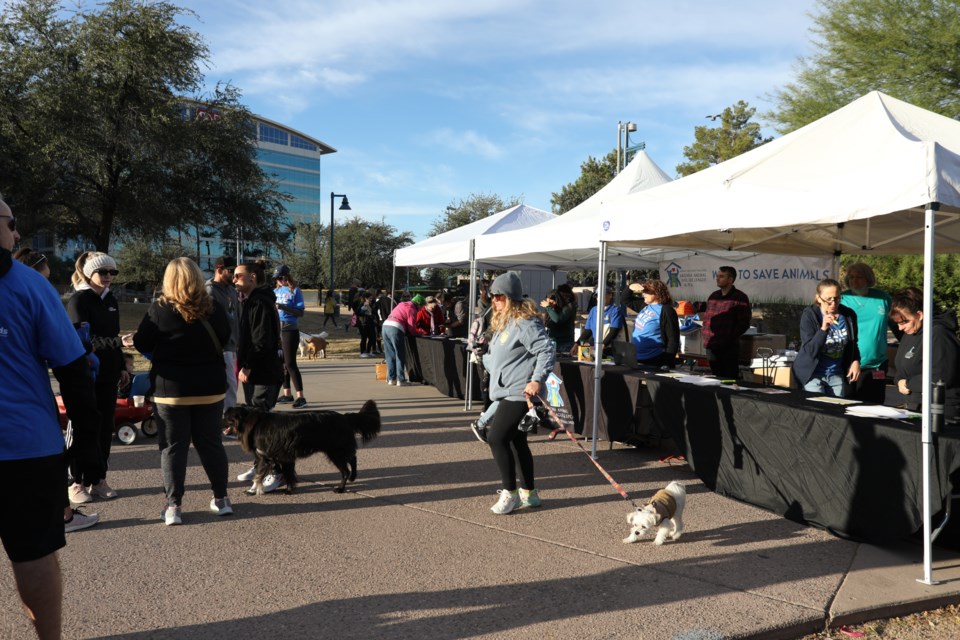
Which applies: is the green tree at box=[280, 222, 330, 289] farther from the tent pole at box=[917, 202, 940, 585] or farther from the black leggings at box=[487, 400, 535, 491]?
the tent pole at box=[917, 202, 940, 585]

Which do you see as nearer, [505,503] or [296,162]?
[505,503]

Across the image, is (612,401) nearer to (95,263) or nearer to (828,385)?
(828,385)

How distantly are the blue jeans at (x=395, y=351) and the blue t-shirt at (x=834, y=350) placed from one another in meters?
7.21

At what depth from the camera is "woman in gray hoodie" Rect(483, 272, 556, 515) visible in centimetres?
A: 486

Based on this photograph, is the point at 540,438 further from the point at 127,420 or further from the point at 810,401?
the point at 127,420

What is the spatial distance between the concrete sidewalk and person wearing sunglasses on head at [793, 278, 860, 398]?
1373mm

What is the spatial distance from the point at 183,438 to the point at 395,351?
723cm

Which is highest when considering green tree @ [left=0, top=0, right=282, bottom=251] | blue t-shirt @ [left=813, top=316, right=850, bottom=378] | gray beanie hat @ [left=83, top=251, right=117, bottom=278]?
green tree @ [left=0, top=0, right=282, bottom=251]

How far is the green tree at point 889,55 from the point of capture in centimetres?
1429

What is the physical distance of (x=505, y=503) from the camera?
196 inches

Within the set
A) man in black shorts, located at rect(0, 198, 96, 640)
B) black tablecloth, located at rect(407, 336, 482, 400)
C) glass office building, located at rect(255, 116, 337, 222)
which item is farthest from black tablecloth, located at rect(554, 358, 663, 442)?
glass office building, located at rect(255, 116, 337, 222)

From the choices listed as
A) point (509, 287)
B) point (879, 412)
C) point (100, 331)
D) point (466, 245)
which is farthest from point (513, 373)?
point (466, 245)

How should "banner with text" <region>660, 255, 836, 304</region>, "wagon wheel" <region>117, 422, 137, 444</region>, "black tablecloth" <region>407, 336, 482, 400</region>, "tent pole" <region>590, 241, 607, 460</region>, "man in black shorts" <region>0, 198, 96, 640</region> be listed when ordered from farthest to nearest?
"banner with text" <region>660, 255, 836, 304</region>, "black tablecloth" <region>407, 336, 482, 400</region>, "wagon wheel" <region>117, 422, 137, 444</region>, "tent pole" <region>590, 241, 607, 460</region>, "man in black shorts" <region>0, 198, 96, 640</region>

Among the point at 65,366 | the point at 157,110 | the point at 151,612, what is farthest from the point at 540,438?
the point at 157,110
